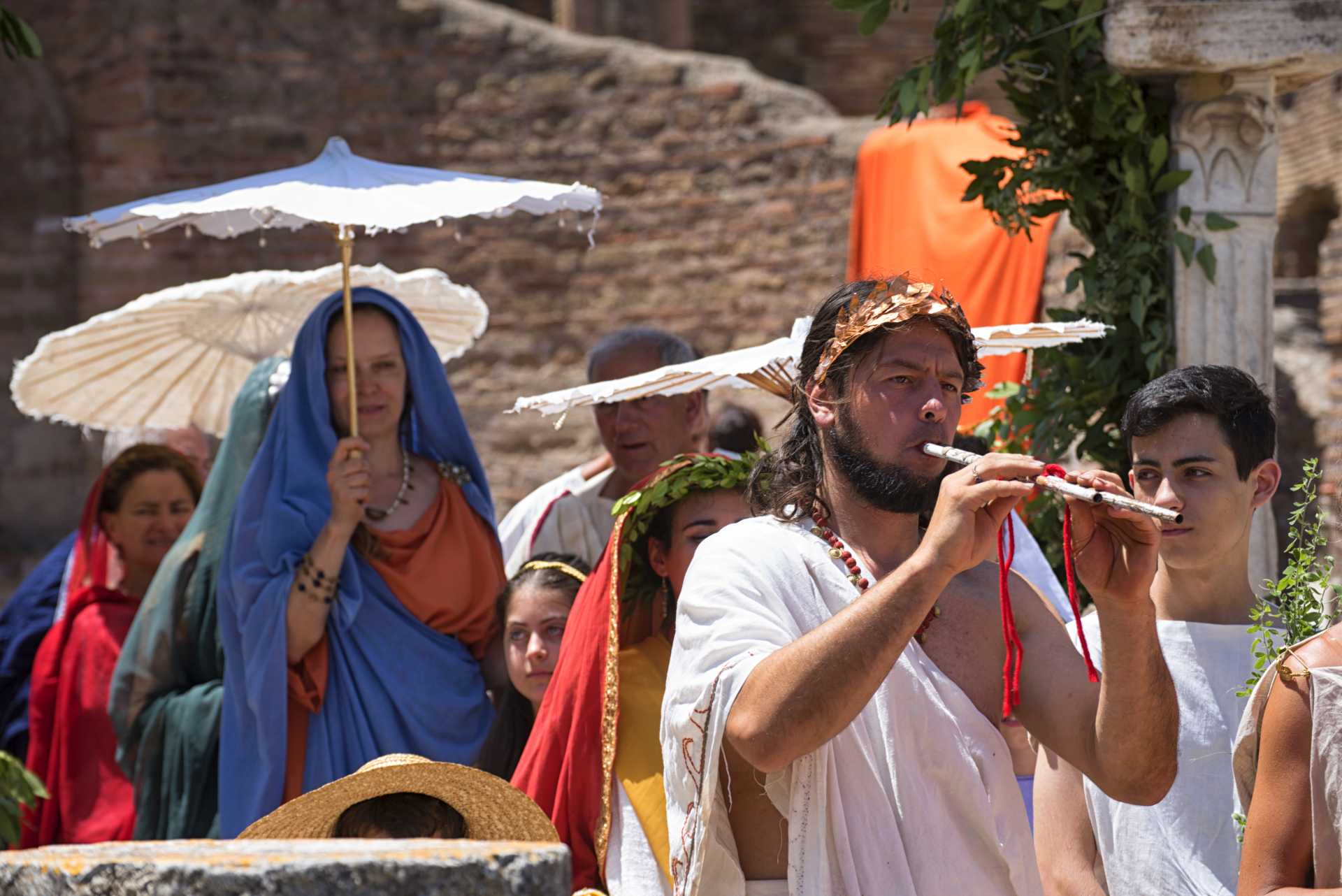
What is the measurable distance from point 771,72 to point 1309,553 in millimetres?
10787

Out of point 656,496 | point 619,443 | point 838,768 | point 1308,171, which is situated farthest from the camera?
point 1308,171

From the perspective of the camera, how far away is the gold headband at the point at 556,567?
3.99 m

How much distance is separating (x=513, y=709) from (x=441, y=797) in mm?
1100

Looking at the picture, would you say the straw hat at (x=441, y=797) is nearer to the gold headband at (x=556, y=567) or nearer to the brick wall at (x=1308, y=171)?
the gold headband at (x=556, y=567)

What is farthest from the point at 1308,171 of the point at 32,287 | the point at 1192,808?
the point at 1192,808

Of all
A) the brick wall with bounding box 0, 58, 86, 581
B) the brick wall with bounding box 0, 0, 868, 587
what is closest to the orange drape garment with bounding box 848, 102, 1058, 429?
the brick wall with bounding box 0, 0, 868, 587

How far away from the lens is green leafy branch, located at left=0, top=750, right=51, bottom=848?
11.6 feet

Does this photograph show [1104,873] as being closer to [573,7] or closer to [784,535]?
[784,535]

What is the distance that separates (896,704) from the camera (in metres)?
2.44

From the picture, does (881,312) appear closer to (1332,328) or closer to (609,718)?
(609,718)

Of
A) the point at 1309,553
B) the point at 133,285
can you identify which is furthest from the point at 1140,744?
the point at 133,285

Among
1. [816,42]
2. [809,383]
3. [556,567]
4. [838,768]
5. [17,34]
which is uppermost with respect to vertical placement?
[816,42]

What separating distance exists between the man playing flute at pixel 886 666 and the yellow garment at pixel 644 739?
25.2 inches

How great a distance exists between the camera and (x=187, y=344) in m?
5.45
